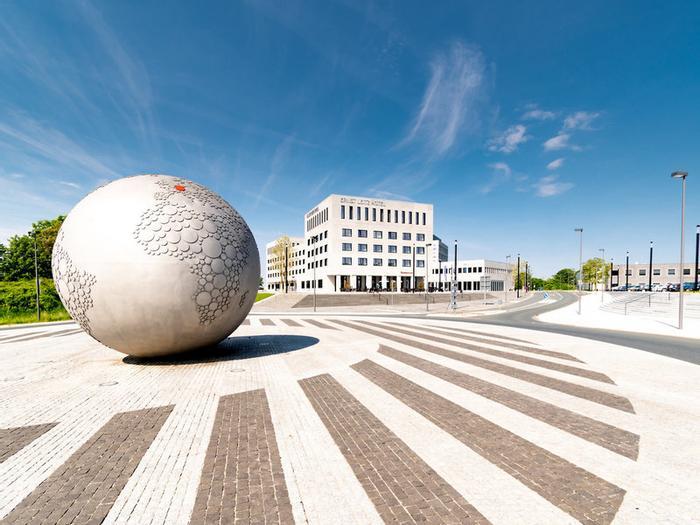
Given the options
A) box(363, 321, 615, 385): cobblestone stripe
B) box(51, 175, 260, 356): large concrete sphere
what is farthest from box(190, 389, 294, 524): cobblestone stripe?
box(363, 321, 615, 385): cobblestone stripe

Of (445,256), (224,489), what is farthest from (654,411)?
(445,256)

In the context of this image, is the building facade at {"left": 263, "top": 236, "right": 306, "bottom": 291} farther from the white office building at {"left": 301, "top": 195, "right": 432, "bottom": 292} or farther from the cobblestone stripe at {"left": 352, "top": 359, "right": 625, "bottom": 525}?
the cobblestone stripe at {"left": 352, "top": 359, "right": 625, "bottom": 525}

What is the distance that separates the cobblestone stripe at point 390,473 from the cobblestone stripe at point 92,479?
2705 mm

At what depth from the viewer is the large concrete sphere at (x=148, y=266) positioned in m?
7.64

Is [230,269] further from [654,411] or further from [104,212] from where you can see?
[654,411]

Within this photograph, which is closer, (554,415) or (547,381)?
(554,415)

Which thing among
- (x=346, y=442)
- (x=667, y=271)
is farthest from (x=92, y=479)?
(x=667, y=271)

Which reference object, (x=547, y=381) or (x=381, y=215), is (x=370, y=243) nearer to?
(x=381, y=215)

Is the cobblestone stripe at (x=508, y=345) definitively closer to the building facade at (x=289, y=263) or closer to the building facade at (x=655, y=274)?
the building facade at (x=289, y=263)

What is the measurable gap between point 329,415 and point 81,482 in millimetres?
3424

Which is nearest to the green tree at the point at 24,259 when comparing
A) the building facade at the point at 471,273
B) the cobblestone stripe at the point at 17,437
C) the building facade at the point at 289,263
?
the building facade at the point at 289,263

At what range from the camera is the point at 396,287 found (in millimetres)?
68625

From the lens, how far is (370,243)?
66562 mm

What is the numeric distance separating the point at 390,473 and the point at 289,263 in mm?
92426
